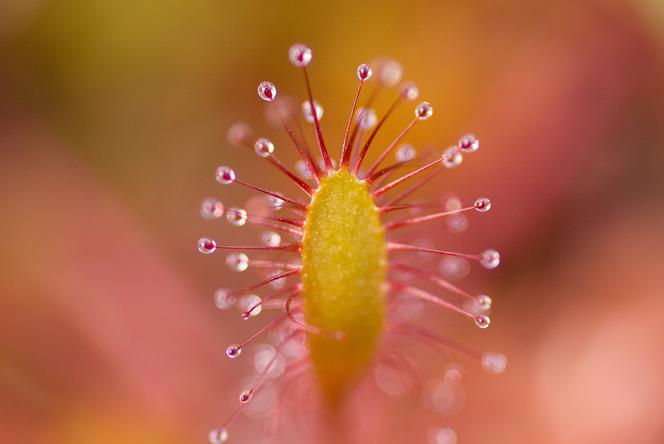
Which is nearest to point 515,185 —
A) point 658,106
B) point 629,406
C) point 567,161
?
point 567,161

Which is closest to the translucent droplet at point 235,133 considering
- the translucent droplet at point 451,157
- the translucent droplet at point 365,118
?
the translucent droplet at point 365,118

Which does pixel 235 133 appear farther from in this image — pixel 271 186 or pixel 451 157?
pixel 451 157

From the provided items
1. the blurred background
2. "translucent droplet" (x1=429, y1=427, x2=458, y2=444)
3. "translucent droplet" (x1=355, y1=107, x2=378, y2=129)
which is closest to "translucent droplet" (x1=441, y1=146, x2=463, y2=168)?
"translucent droplet" (x1=355, y1=107, x2=378, y2=129)

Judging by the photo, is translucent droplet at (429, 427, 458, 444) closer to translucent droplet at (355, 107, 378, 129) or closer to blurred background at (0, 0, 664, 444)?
blurred background at (0, 0, 664, 444)

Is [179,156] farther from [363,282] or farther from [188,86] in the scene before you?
[363,282]

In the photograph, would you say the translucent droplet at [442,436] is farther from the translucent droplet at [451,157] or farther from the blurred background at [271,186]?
the translucent droplet at [451,157]
